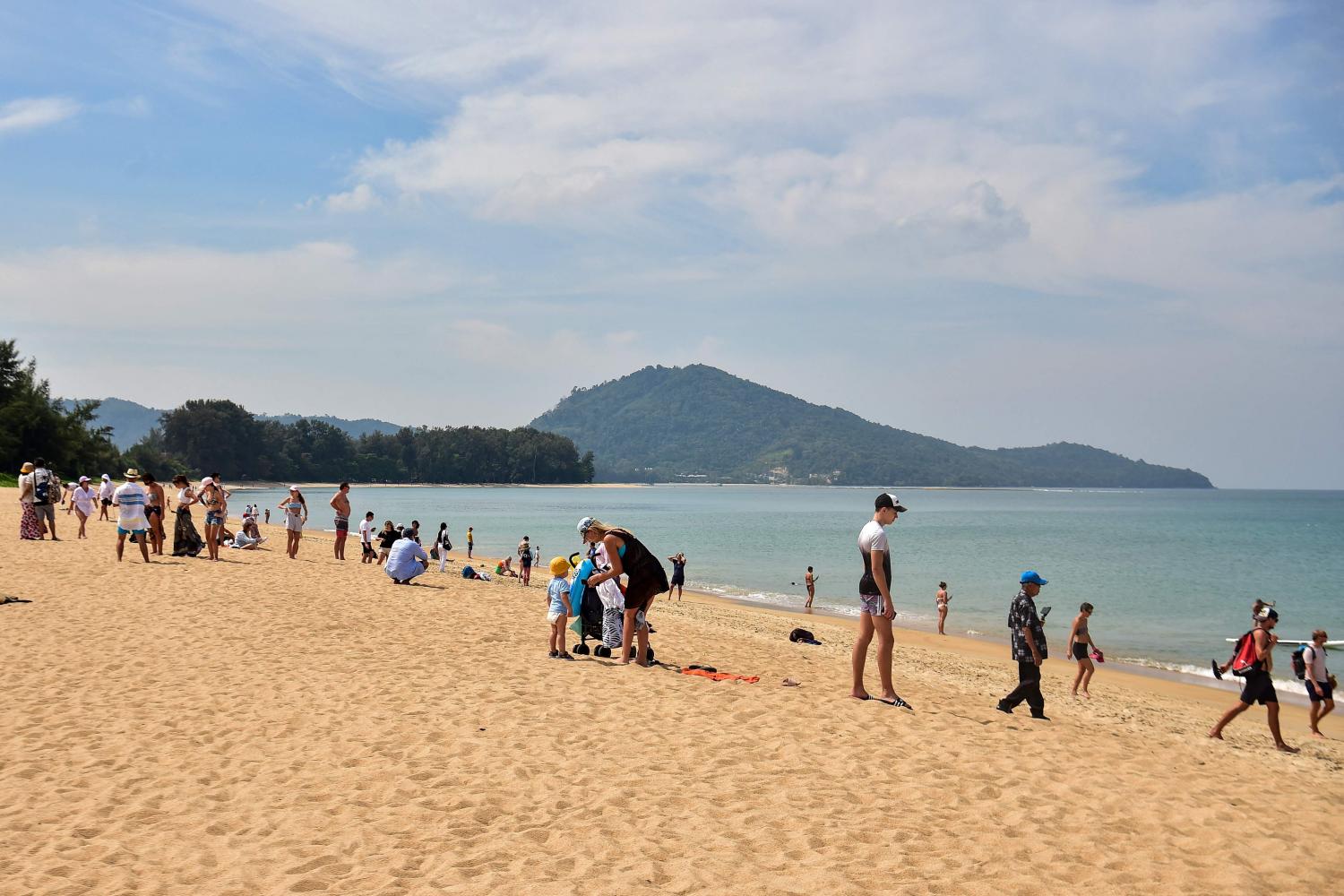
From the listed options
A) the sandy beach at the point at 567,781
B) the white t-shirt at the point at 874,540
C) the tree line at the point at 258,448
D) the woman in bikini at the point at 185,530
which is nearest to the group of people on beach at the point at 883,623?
the white t-shirt at the point at 874,540

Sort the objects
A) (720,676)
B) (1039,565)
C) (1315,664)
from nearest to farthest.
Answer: (720,676) < (1315,664) < (1039,565)

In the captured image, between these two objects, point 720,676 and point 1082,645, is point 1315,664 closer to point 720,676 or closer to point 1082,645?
point 1082,645

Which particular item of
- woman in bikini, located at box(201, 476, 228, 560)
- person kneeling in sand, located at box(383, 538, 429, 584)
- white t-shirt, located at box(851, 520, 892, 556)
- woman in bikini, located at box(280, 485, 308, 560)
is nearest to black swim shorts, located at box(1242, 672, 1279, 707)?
white t-shirt, located at box(851, 520, 892, 556)

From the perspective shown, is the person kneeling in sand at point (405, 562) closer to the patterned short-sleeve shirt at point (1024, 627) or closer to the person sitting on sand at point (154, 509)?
the person sitting on sand at point (154, 509)

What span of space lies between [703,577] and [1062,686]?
72.6ft

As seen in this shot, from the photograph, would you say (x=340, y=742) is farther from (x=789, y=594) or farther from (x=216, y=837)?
(x=789, y=594)

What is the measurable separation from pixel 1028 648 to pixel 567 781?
5.32 metres

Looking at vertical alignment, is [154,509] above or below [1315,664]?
above

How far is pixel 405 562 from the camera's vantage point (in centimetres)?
1806

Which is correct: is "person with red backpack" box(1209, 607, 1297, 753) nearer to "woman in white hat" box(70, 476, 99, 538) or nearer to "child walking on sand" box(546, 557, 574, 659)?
"child walking on sand" box(546, 557, 574, 659)

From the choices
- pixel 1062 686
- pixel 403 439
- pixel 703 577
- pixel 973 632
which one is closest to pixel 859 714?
pixel 1062 686

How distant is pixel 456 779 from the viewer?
6.21 metres

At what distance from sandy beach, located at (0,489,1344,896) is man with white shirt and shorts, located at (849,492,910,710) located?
394mm

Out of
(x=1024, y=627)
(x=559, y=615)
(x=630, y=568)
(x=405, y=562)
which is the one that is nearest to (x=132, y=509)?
(x=405, y=562)
